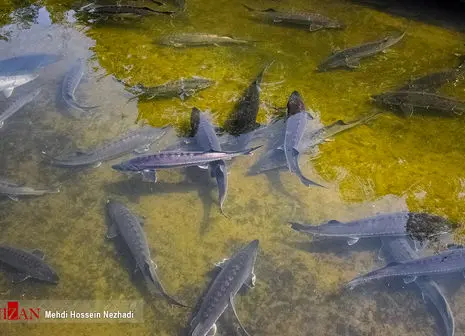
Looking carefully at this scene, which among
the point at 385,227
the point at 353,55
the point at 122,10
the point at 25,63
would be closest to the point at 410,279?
the point at 385,227

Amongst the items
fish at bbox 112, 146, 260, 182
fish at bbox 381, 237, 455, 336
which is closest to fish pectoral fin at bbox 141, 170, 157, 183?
fish at bbox 112, 146, 260, 182

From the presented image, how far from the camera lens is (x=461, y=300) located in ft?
10.4

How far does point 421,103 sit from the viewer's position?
4.81 metres

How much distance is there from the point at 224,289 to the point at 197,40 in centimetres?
406

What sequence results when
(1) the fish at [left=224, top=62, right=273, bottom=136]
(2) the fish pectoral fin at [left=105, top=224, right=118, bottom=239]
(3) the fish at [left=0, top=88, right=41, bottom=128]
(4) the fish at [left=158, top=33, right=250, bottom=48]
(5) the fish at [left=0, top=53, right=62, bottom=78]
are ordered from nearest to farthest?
(2) the fish pectoral fin at [left=105, top=224, right=118, bottom=239] → (1) the fish at [left=224, top=62, right=273, bottom=136] → (3) the fish at [left=0, top=88, right=41, bottom=128] → (5) the fish at [left=0, top=53, right=62, bottom=78] → (4) the fish at [left=158, top=33, right=250, bottom=48]

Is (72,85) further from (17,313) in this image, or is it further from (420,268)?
(420,268)

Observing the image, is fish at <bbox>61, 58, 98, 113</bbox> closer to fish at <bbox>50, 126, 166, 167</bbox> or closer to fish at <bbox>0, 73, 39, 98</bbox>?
fish at <bbox>0, 73, 39, 98</bbox>

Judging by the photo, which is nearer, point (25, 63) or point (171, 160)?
point (171, 160)

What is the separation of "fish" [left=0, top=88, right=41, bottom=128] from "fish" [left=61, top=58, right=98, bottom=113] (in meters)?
0.35

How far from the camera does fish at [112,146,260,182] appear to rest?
385 centimetres

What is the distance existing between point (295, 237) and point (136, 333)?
1.47 meters

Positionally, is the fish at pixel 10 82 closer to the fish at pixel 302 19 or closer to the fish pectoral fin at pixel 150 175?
the fish pectoral fin at pixel 150 175

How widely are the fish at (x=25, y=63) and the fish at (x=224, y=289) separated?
3.85m

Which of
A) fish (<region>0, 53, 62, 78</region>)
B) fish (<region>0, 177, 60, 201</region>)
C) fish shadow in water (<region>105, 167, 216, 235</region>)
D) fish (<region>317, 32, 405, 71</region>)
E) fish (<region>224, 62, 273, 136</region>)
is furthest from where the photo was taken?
fish (<region>317, 32, 405, 71</region>)
